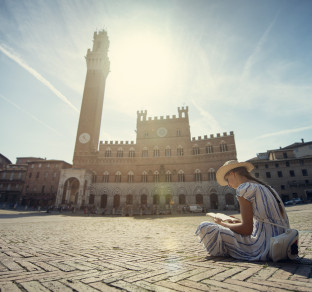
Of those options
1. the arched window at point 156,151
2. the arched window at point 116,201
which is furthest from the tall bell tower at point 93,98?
the arched window at point 156,151

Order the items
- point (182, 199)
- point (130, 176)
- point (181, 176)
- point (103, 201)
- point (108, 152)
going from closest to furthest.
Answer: point (182, 199) → point (103, 201) → point (181, 176) → point (130, 176) → point (108, 152)

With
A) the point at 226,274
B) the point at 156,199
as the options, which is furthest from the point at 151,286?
the point at 156,199

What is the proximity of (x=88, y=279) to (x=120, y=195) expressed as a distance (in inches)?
1106

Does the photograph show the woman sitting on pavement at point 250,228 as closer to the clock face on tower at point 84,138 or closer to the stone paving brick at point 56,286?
the stone paving brick at point 56,286

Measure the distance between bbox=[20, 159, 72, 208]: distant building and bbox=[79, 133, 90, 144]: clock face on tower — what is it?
8.82 metres

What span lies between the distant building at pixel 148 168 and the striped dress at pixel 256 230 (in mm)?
24422

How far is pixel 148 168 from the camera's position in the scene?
29938 millimetres

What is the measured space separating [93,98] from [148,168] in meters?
17.9

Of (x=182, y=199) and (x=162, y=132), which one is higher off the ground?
(x=162, y=132)

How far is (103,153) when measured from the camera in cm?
3077

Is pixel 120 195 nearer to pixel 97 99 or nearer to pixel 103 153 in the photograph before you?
pixel 103 153

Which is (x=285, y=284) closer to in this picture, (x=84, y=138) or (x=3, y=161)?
(x=84, y=138)

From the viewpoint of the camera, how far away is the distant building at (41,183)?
110 ft

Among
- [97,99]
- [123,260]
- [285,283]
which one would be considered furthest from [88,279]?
[97,99]
